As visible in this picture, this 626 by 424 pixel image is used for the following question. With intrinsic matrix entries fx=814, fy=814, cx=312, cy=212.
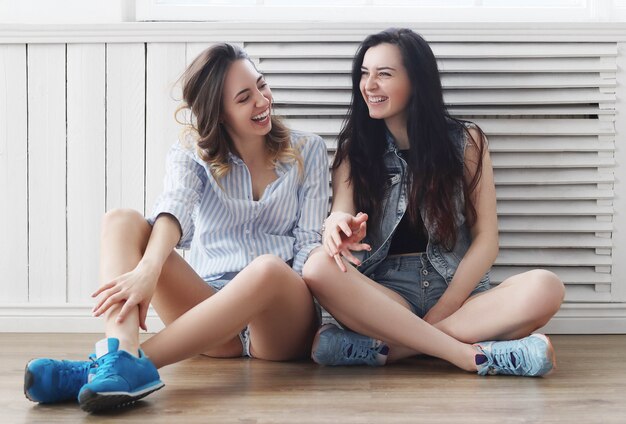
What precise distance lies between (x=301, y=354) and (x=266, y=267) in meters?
0.33

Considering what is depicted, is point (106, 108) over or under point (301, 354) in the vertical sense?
over

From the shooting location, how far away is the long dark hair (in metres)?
1.80

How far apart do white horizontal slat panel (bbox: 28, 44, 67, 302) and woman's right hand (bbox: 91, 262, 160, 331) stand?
0.75m

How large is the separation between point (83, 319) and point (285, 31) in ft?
2.96

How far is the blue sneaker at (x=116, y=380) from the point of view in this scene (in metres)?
1.23

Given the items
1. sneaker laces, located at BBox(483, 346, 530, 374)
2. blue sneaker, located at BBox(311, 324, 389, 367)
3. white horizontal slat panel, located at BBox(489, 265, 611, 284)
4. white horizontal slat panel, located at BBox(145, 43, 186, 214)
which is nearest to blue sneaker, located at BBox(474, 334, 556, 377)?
sneaker laces, located at BBox(483, 346, 530, 374)

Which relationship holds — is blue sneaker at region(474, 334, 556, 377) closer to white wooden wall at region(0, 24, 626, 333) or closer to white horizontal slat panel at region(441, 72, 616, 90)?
white wooden wall at region(0, 24, 626, 333)

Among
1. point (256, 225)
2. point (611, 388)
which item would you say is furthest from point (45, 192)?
point (611, 388)

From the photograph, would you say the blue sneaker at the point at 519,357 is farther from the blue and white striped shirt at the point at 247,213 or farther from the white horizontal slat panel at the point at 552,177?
the white horizontal slat panel at the point at 552,177

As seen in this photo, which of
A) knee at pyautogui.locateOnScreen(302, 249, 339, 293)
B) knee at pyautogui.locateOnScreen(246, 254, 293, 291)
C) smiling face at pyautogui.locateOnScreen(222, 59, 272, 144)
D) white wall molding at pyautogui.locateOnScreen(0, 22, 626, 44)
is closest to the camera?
knee at pyautogui.locateOnScreen(246, 254, 293, 291)

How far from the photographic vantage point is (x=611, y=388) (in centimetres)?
147

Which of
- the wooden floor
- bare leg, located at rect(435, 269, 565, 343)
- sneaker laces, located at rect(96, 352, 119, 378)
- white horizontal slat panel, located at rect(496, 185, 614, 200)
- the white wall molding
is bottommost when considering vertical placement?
the wooden floor

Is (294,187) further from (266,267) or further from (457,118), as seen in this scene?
(457,118)

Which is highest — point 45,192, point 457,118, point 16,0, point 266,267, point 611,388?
point 16,0
